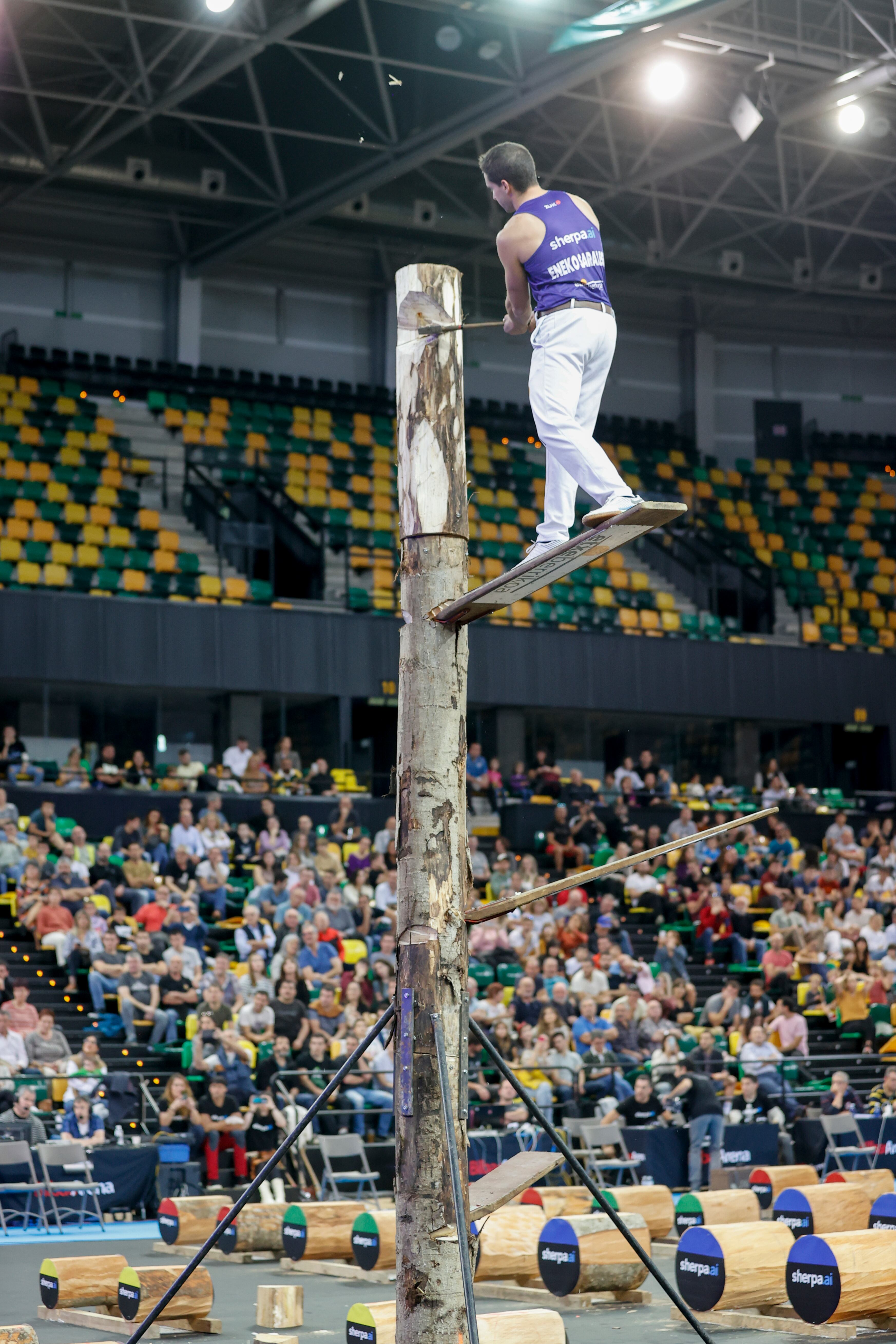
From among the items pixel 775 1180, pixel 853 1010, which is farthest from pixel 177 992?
pixel 853 1010

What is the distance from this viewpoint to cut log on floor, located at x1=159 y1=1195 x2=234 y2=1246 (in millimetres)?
12609

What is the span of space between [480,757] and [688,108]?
10415 mm

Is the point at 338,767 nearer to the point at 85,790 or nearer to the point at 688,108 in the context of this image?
the point at 85,790

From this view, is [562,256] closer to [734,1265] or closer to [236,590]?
[734,1265]

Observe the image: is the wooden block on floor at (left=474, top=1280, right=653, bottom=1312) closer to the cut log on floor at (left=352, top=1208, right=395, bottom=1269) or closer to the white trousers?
the cut log on floor at (left=352, top=1208, right=395, bottom=1269)

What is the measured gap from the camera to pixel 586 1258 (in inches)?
441

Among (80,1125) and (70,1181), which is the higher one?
(80,1125)

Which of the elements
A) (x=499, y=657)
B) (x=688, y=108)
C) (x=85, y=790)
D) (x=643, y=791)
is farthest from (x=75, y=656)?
(x=688, y=108)

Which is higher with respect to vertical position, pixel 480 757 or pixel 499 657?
pixel 499 657

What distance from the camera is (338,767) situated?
2564 cm

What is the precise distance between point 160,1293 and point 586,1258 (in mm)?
2919

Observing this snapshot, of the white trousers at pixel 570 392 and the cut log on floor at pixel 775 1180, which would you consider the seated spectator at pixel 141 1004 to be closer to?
the cut log on floor at pixel 775 1180

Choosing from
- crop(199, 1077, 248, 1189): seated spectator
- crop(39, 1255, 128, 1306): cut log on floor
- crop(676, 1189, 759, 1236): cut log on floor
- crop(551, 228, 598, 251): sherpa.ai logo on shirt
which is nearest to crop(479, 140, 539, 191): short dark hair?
crop(551, 228, 598, 251): sherpa.ai logo on shirt

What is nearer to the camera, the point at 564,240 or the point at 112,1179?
the point at 564,240
